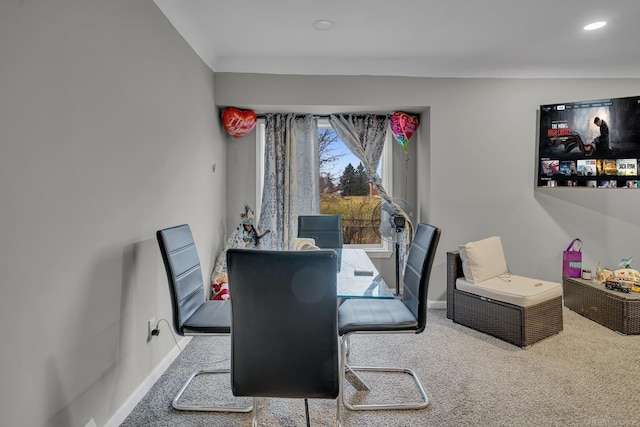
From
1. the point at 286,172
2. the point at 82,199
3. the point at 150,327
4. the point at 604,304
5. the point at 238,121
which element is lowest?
the point at 604,304

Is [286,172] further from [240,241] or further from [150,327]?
[150,327]

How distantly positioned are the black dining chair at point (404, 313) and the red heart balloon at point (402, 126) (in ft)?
5.87

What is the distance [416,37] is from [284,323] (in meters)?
2.64

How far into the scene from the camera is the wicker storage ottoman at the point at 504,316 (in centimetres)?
273

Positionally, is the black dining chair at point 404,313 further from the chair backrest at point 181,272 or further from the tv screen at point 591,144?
the tv screen at point 591,144

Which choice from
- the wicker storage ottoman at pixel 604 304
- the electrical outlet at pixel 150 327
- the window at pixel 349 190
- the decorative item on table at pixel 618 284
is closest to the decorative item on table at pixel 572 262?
the wicker storage ottoman at pixel 604 304

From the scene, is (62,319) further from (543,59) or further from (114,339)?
(543,59)

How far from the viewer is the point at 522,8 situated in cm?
250

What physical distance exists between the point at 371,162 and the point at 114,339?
2.96m

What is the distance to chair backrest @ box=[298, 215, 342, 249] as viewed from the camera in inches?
132

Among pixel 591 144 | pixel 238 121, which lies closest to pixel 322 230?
pixel 238 121

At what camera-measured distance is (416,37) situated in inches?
117

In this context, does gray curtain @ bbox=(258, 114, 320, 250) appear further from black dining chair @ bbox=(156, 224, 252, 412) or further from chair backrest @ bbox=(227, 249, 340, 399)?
chair backrest @ bbox=(227, 249, 340, 399)

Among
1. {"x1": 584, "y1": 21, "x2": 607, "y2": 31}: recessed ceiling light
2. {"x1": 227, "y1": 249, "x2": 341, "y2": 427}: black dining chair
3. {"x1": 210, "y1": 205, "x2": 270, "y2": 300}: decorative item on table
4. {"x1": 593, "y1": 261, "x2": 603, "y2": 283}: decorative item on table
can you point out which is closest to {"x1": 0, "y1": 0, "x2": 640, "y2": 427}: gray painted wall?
{"x1": 210, "y1": 205, "x2": 270, "y2": 300}: decorative item on table
